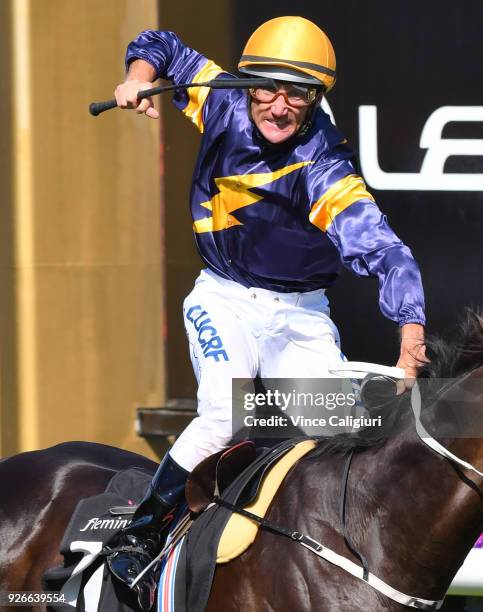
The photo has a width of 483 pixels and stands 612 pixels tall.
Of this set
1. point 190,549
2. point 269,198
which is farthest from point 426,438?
point 269,198

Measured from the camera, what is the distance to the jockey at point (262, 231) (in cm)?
299

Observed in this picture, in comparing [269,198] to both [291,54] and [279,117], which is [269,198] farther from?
[291,54]

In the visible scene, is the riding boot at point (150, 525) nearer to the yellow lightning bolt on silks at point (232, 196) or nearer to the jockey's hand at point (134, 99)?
the yellow lightning bolt on silks at point (232, 196)

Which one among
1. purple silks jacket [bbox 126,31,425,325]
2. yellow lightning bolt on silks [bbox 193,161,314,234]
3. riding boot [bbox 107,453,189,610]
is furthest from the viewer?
yellow lightning bolt on silks [bbox 193,161,314,234]

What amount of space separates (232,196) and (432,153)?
189 centimetres

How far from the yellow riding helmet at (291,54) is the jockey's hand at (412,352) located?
91cm

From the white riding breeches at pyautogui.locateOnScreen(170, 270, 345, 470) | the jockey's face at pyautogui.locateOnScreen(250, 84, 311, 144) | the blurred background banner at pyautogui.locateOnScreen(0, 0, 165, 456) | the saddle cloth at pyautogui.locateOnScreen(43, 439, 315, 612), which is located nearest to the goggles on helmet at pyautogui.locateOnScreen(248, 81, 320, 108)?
the jockey's face at pyautogui.locateOnScreen(250, 84, 311, 144)

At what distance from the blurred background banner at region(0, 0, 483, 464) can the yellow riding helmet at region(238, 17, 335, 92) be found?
6.01 ft

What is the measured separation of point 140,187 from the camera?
18.1 ft

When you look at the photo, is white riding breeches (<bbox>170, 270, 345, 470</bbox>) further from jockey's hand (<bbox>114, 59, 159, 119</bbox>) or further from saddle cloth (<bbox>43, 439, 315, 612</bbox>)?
jockey's hand (<bbox>114, 59, 159, 119</bbox>)

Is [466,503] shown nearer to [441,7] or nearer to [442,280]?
[442,280]

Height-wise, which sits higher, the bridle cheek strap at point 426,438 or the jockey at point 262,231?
the jockey at point 262,231

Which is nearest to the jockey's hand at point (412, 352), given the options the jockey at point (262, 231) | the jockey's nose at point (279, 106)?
the jockey at point (262, 231)

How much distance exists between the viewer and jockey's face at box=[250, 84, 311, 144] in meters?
3.12
